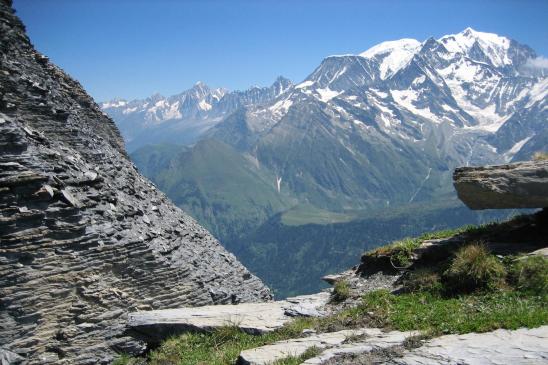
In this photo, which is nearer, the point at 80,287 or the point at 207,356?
the point at 207,356

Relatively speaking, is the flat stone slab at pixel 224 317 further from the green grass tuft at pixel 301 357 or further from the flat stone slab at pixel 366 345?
the flat stone slab at pixel 366 345

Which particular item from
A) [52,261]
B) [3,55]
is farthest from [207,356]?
[3,55]

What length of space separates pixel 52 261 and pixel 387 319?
14.9 meters

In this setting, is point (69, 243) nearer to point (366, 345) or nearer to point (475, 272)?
point (366, 345)

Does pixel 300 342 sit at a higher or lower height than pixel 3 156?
lower

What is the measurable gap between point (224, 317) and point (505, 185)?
1311 centimetres

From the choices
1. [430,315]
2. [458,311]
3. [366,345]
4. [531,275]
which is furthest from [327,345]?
[531,275]

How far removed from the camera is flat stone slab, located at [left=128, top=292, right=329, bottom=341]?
18.1 meters

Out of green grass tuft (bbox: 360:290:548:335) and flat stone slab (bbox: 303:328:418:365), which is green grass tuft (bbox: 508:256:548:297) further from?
flat stone slab (bbox: 303:328:418:365)

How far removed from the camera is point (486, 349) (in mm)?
11344

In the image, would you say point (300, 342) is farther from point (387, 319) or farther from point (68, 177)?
point (68, 177)

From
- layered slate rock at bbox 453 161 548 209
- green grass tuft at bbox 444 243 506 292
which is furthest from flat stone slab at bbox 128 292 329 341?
layered slate rock at bbox 453 161 548 209

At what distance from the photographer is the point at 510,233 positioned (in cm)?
1997

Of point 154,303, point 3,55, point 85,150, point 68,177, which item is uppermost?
point 3,55
